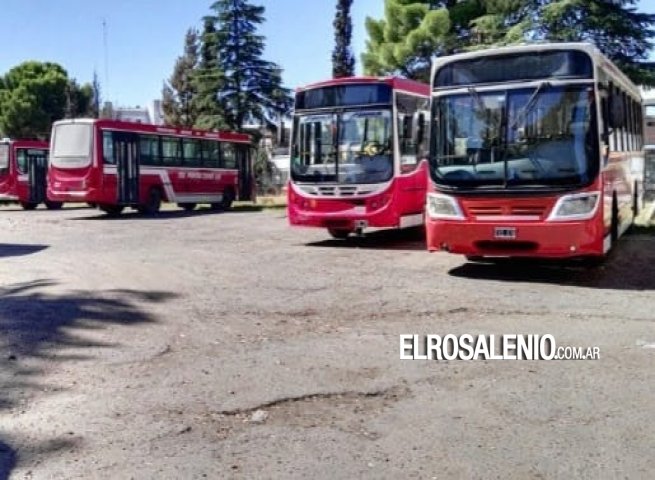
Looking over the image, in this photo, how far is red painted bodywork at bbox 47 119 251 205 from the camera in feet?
79.6

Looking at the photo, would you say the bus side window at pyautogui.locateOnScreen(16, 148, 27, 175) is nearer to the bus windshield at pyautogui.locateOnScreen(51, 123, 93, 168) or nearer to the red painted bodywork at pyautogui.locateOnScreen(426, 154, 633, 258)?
the bus windshield at pyautogui.locateOnScreen(51, 123, 93, 168)

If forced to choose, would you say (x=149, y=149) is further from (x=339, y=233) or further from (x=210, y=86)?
(x=210, y=86)

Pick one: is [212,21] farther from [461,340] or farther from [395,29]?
[461,340]

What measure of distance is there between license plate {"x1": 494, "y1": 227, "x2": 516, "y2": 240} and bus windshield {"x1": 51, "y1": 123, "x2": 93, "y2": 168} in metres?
17.3

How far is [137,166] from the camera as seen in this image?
84.8 feet

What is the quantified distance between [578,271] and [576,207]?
1590 millimetres

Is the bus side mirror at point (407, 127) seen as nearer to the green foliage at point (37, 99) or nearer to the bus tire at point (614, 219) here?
the bus tire at point (614, 219)

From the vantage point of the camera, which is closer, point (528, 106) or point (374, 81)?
point (528, 106)

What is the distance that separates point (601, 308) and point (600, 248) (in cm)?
164

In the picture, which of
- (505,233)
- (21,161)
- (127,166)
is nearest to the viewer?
(505,233)

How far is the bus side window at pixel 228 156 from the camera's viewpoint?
3027 cm

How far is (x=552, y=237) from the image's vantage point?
32.3 ft

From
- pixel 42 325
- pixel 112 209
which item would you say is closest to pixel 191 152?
pixel 112 209

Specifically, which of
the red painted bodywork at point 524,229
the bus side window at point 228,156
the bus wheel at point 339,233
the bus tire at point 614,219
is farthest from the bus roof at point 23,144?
the bus tire at point 614,219
